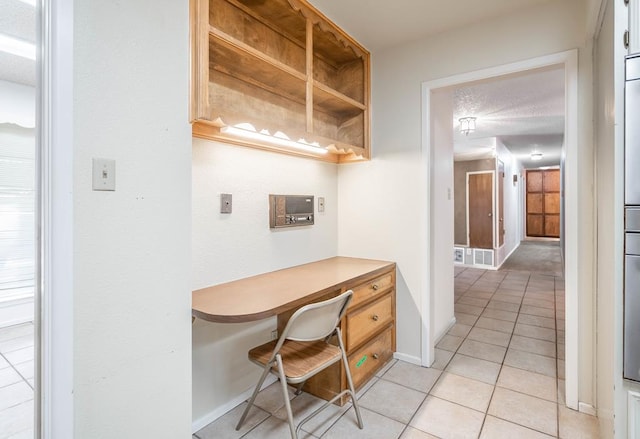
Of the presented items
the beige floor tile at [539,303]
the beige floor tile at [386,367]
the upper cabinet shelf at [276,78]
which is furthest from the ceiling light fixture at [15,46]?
the beige floor tile at [539,303]

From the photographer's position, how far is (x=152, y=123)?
122 cm

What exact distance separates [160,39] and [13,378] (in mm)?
2180

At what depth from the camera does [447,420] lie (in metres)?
1.83

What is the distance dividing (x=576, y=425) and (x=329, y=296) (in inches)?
60.8

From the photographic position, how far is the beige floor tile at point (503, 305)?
378 cm

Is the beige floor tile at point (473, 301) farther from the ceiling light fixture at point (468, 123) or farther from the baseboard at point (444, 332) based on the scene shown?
the ceiling light fixture at point (468, 123)

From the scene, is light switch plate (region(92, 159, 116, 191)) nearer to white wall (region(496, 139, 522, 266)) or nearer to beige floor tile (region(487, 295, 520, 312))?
beige floor tile (region(487, 295, 520, 312))

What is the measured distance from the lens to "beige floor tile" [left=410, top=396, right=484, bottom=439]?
5.65 ft

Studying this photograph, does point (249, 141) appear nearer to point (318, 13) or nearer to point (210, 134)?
point (210, 134)

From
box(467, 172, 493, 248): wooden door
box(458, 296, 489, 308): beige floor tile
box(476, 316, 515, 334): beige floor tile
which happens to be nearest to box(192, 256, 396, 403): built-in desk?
box(476, 316, 515, 334): beige floor tile

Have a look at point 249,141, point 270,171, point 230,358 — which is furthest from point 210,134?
point 230,358

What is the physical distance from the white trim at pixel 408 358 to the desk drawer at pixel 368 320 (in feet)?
1.05

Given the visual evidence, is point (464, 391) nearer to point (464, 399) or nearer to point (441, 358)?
point (464, 399)

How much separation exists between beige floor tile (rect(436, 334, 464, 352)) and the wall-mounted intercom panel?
1.62m
